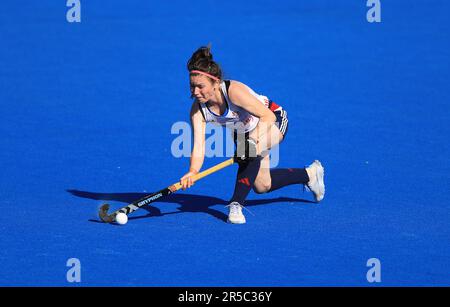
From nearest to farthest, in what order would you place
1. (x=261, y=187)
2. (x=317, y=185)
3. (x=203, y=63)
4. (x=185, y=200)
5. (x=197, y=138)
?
(x=203, y=63) → (x=197, y=138) → (x=261, y=187) → (x=317, y=185) → (x=185, y=200)

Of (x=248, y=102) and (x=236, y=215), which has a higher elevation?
(x=248, y=102)

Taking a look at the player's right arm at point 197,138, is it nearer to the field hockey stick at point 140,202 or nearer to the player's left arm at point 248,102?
the field hockey stick at point 140,202

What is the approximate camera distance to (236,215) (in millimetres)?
7254

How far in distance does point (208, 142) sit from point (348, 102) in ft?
8.79

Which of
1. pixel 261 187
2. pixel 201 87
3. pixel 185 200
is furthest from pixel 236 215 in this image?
pixel 201 87

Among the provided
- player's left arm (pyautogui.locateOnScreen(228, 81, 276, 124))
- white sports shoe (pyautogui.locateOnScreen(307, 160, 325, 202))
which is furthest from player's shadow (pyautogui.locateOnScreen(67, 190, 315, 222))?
player's left arm (pyautogui.locateOnScreen(228, 81, 276, 124))

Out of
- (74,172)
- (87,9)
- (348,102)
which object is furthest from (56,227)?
(87,9)

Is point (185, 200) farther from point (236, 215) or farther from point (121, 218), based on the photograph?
point (121, 218)

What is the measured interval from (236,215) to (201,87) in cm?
Result: 108

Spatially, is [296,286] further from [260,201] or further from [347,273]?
[260,201]

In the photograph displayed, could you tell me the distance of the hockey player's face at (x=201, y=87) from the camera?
694 centimetres

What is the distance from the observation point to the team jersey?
7.19 m

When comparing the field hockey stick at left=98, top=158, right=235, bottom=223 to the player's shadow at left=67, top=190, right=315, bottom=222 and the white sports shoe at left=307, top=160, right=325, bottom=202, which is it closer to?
the player's shadow at left=67, top=190, right=315, bottom=222

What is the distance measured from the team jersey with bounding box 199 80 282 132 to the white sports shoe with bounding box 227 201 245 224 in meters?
0.64
